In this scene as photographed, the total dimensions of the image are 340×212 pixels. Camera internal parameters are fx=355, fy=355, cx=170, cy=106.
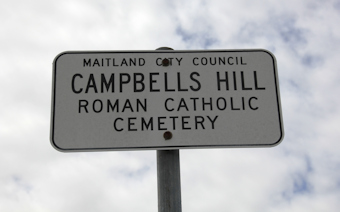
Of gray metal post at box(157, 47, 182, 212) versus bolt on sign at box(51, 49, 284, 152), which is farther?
bolt on sign at box(51, 49, 284, 152)

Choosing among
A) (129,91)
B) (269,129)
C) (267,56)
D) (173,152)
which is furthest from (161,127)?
(267,56)

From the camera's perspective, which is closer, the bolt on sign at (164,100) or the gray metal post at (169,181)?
the gray metal post at (169,181)

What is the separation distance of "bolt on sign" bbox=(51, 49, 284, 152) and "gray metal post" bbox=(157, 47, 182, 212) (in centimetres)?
8

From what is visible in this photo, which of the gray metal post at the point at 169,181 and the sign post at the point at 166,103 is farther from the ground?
the sign post at the point at 166,103

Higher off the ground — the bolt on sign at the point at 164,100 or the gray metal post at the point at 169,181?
the bolt on sign at the point at 164,100

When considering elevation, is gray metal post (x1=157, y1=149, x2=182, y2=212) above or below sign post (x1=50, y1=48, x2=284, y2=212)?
below

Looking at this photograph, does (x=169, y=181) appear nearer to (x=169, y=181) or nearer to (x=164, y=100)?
(x=169, y=181)

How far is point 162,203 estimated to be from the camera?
2.13 m

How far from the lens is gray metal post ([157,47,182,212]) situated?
212cm

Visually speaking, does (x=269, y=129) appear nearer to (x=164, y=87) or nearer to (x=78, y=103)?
(x=164, y=87)

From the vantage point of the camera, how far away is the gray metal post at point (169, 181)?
2125 millimetres

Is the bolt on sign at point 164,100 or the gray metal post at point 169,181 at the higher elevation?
the bolt on sign at point 164,100

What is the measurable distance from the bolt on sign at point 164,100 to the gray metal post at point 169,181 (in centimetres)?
8

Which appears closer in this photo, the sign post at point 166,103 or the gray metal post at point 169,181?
the gray metal post at point 169,181
